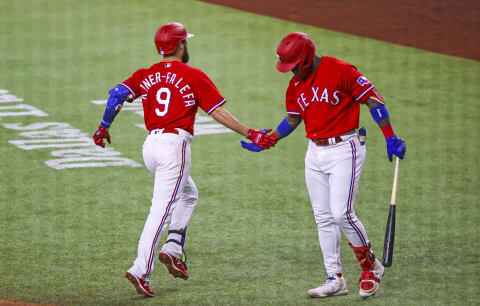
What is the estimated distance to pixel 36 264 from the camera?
21.3 ft

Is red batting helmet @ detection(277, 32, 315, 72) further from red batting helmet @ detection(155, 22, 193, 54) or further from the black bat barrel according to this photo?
the black bat barrel

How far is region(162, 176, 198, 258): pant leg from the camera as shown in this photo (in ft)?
20.0

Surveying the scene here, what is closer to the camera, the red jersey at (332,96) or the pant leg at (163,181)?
the red jersey at (332,96)

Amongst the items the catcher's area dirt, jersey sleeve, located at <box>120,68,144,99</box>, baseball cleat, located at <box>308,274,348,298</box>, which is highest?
the catcher's area dirt

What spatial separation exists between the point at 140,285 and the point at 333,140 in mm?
1537

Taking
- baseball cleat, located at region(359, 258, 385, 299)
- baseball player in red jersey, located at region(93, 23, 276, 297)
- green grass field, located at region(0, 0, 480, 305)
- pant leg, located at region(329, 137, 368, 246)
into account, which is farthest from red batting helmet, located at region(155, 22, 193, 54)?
baseball cleat, located at region(359, 258, 385, 299)

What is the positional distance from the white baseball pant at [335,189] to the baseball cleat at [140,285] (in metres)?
1.17

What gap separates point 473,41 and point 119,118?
6.49 metres

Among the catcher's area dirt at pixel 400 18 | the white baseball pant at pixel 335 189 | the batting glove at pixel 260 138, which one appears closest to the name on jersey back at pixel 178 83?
the batting glove at pixel 260 138

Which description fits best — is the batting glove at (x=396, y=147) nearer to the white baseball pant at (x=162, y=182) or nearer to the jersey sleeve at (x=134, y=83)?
the white baseball pant at (x=162, y=182)

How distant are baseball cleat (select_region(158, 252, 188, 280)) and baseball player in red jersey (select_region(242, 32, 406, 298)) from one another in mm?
870

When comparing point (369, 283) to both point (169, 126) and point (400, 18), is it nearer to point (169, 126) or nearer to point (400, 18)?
point (169, 126)

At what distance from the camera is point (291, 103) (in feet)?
19.7

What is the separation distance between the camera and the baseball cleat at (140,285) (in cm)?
566
